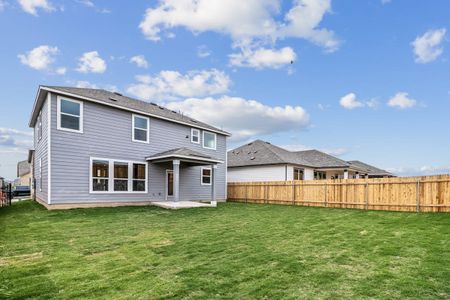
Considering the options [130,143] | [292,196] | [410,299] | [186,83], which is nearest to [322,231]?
[410,299]

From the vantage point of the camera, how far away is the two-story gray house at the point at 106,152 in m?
13.0

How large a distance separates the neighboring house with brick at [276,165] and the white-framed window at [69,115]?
14.9 metres

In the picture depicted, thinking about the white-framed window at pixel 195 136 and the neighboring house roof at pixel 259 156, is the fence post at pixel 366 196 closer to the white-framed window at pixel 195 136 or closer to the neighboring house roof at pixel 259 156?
the neighboring house roof at pixel 259 156

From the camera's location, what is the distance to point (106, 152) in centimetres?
1460

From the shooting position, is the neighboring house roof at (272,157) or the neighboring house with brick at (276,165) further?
the neighboring house roof at (272,157)

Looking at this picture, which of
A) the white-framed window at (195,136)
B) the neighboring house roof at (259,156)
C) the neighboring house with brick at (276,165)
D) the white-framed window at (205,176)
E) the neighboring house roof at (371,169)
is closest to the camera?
the white-framed window at (195,136)

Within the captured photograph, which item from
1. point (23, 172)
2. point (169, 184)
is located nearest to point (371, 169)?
point (169, 184)

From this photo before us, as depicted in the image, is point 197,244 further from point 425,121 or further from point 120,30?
point 425,121

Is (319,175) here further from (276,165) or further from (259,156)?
(259,156)

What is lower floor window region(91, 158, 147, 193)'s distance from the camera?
14.3 meters

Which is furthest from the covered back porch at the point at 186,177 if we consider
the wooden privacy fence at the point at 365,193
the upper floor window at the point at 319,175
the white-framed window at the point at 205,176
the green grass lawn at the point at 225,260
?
the upper floor window at the point at 319,175

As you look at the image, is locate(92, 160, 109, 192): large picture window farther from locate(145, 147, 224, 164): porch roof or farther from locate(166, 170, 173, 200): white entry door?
locate(166, 170, 173, 200): white entry door

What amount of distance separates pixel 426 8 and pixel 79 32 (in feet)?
54.6

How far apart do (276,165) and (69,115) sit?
625 inches
